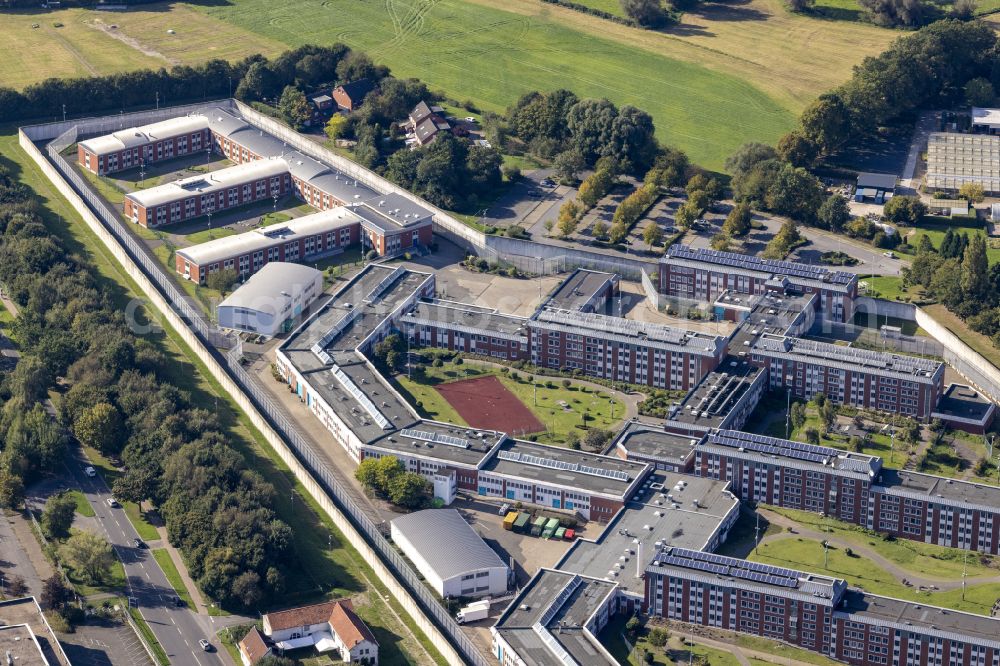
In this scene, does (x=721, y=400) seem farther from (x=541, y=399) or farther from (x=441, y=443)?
(x=441, y=443)

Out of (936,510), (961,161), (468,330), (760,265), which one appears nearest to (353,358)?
(468,330)

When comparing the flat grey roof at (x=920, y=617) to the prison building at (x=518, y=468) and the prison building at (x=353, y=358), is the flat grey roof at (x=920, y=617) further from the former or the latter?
the prison building at (x=353, y=358)

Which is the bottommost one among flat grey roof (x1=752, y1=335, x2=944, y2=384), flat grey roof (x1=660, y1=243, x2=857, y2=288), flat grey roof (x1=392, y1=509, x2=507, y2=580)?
flat grey roof (x1=392, y1=509, x2=507, y2=580)

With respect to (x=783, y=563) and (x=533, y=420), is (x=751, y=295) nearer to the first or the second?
(x=533, y=420)

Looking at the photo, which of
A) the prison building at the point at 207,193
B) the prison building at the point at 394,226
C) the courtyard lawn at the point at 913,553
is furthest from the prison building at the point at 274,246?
the courtyard lawn at the point at 913,553

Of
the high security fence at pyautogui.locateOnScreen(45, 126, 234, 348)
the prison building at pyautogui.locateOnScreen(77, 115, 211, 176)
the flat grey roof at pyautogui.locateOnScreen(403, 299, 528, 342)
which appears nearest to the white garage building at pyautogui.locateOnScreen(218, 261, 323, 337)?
the high security fence at pyautogui.locateOnScreen(45, 126, 234, 348)

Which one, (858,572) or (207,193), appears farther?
(207,193)

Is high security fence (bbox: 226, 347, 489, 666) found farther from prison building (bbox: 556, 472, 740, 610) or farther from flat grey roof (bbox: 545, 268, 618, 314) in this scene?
flat grey roof (bbox: 545, 268, 618, 314)

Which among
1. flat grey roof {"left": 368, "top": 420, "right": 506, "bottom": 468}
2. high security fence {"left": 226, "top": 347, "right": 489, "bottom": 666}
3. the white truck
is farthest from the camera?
flat grey roof {"left": 368, "top": 420, "right": 506, "bottom": 468}
